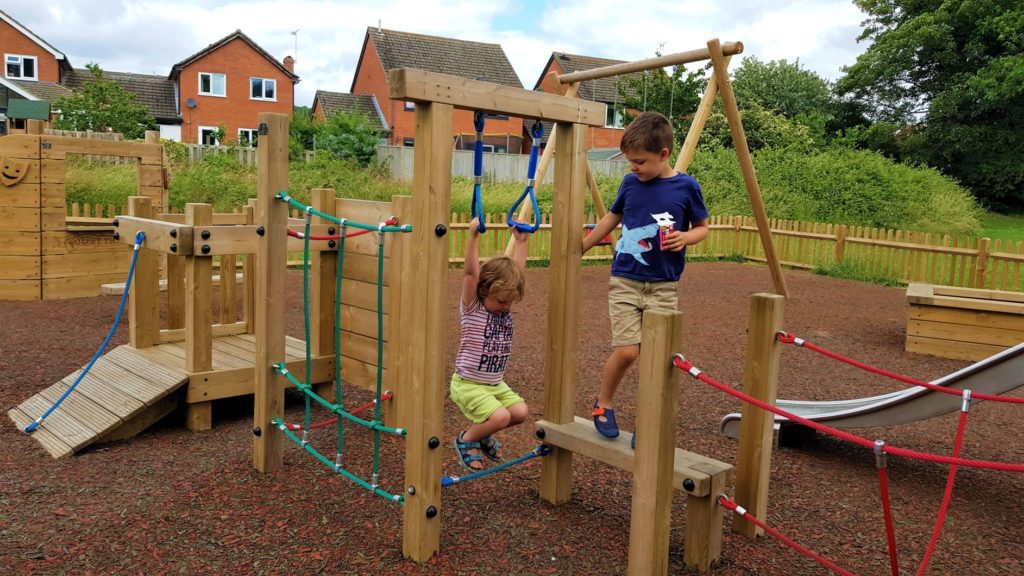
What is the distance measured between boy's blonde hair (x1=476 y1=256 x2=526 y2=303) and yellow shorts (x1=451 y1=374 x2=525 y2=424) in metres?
0.43

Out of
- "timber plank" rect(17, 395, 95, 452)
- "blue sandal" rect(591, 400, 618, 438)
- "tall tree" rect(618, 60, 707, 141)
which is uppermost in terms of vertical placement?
"tall tree" rect(618, 60, 707, 141)

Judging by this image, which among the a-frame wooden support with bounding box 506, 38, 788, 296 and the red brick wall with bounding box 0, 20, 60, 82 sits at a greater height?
the red brick wall with bounding box 0, 20, 60, 82

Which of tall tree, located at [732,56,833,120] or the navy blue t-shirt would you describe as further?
tall tree, located at [732,56,833,120]

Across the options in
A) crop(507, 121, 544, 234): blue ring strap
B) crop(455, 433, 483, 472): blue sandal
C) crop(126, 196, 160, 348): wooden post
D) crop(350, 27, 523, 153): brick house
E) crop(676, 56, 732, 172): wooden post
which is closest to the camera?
crop(507, 121, 544, 234): blue ring strap

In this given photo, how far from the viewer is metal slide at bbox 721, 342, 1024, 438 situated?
3856 mm

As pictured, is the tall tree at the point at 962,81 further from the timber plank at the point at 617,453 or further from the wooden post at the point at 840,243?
the timber plank at the point at 617,453

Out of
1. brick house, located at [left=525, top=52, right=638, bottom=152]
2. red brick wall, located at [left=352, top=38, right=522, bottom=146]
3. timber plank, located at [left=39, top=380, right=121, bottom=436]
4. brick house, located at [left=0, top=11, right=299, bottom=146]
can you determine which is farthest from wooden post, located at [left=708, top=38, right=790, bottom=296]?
Result: brick house, located at [left=0, top=11, right=299, bottom=146]

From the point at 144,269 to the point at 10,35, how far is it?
37.9m

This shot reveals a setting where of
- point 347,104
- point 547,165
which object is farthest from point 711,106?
point 347,104

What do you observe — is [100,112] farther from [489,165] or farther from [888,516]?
[888,516]

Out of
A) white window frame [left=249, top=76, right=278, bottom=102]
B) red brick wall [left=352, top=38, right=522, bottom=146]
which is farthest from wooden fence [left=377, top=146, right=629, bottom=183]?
white window frame [left=249, top=76, right=278, bottom=102]

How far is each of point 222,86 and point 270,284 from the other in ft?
119

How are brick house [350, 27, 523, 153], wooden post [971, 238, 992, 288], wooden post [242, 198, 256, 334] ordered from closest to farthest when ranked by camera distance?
wooden post [242, 198, 256, 334], wooden post [971, 238, 992, 288], brick house [350, 27, 523, 153]

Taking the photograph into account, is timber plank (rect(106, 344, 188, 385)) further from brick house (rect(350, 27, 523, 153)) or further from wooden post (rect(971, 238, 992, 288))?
brick house (rect(350, 27, 523, 153))
